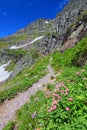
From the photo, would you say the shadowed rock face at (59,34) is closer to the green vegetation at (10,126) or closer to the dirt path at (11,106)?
the dirt path at (11,106)

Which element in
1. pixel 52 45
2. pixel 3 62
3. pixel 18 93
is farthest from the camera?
pixel 3 62

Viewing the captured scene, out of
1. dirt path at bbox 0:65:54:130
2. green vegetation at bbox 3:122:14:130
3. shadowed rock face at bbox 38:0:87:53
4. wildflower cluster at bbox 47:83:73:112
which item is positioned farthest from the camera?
shadowed rock face at bbox 38:0:87:53

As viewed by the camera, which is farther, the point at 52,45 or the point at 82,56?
the point at 52,45

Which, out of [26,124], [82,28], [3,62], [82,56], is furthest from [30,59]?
[3,62]

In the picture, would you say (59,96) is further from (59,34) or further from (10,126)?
(59,34)

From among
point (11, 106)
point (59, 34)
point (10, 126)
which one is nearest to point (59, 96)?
point (10, 126)

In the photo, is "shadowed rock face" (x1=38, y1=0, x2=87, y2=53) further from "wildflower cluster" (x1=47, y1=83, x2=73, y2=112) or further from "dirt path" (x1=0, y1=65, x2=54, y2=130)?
"wildflower cluster" (x1=47, y1=83, x2=73, y2=112)

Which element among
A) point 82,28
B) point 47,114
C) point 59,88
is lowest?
point 47,114

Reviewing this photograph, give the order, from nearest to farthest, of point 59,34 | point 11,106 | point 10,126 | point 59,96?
point 59,96 → point 10,126 → point 11,106 → point 59,34

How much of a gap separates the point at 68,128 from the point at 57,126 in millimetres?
605

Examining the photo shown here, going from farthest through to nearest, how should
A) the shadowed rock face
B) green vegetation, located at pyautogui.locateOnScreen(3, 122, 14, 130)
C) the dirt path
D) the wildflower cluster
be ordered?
the shadowed rock face, the dirt path, green vegetation, located at pyautogui.locateOnScreen(3, 122, 14, 130), the wildflower cluster

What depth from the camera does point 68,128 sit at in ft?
22.6

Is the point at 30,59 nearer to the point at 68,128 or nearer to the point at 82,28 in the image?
the point at 82,28

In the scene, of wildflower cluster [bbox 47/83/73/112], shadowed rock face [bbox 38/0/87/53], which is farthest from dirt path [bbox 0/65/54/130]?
shadowed rock face [bbox 38/0/87/53]
